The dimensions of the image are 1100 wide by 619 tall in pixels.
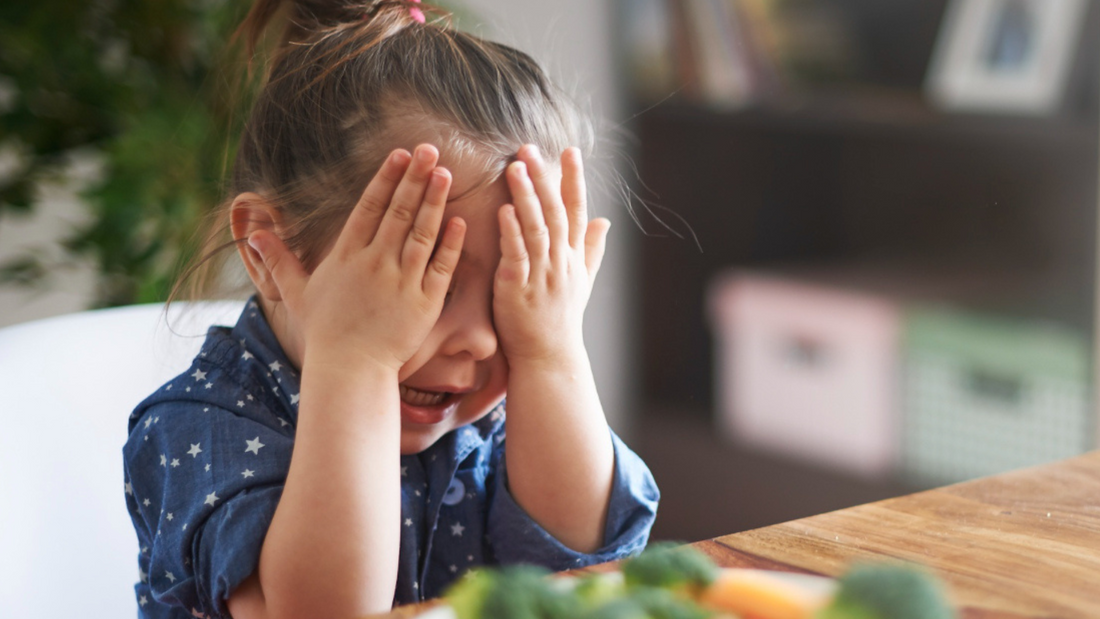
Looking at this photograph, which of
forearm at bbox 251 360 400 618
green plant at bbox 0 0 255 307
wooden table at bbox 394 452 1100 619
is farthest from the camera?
green plant at bbox 0 0 255 307

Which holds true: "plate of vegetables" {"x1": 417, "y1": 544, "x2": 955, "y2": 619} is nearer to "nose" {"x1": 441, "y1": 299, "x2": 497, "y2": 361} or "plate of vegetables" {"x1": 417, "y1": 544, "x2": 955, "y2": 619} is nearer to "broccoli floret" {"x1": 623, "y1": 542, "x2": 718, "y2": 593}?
"broccoli floret" {"x1": 623, "y1": 542, "x2": 718, "y2": 593}

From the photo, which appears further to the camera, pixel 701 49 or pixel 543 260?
pixel 701 49

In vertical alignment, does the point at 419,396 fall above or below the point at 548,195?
below

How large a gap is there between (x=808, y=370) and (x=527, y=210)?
146cm

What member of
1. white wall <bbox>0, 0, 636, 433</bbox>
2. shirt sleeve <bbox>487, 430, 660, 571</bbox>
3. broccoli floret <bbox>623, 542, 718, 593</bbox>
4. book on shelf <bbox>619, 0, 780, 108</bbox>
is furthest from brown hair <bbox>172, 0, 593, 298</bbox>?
book on shelf <bbox>619, 0, 780, 108</bbox>

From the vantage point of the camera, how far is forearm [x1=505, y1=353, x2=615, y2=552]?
0.75 metres

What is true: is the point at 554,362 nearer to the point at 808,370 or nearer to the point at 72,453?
the point at 72,453

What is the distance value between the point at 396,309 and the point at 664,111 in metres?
1.69

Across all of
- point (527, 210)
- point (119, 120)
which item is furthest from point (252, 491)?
point (119, 120)

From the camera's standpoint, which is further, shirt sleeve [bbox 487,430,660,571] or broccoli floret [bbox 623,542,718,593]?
shirt sleeve [bbox 487,430,660,571]

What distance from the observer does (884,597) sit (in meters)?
0.30

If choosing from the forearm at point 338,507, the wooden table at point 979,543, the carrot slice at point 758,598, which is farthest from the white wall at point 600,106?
the carrot slice at point 758,598

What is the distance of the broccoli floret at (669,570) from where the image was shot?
1.17 feet

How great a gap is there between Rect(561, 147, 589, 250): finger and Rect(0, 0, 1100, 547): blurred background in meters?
0.40
